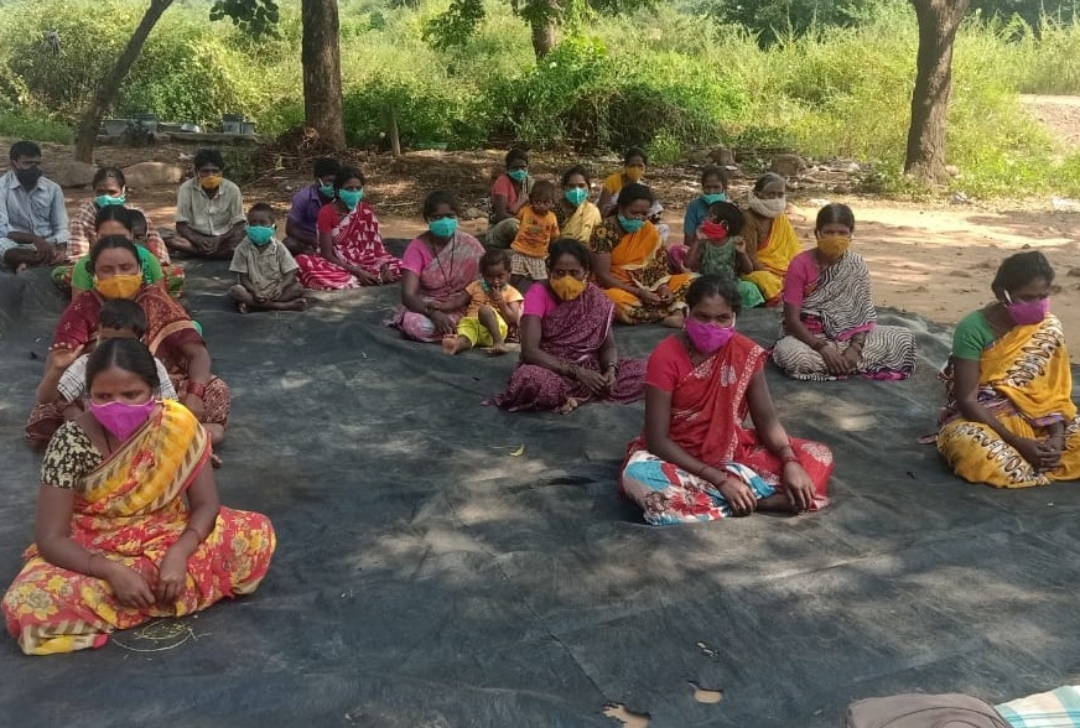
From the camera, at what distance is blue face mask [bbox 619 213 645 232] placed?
253 inches

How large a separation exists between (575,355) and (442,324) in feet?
4.30

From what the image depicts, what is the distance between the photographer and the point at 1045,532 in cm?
349

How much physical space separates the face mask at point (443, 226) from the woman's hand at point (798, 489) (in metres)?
3.20

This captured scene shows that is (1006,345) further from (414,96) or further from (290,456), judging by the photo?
(414,96)

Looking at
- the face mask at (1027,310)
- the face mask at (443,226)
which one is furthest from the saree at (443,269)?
the face mask at (1027,310)

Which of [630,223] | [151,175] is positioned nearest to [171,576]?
[630,223]

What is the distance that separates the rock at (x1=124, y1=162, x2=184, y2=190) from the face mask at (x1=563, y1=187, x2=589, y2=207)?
21.6ft

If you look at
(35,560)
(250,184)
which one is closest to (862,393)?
(35,560)

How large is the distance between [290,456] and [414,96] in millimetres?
10841

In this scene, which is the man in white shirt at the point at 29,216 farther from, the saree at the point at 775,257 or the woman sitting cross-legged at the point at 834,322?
the woman sitting cross-legged at the point at 834,322

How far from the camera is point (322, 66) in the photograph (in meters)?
11.8

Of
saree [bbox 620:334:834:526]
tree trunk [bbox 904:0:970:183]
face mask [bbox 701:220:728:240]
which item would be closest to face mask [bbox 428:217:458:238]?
face mask [bbox 701:220:728:240]

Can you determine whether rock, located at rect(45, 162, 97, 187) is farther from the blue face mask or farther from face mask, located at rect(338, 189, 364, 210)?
the blue face mask

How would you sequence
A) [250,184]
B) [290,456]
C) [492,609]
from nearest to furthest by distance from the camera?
1. [492,609]
2. [290,456]
3. [250,184]
